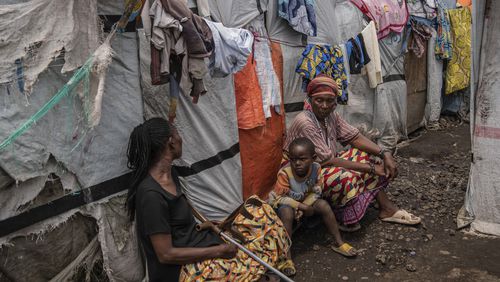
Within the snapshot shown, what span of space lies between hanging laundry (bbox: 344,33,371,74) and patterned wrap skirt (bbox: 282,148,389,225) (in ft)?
6.55

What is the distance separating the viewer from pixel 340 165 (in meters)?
4.24

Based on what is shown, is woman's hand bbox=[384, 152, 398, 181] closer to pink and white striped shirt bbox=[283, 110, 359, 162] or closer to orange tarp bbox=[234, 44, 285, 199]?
pink and white striped shirt bbox=[283, 110, 359, 162]

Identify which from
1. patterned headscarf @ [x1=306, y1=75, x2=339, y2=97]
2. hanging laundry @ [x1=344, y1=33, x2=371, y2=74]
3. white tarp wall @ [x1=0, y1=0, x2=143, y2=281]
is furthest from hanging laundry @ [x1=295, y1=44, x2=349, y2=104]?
white tarp wall @ [x1=0, y1=0, x2=143, y2=281]

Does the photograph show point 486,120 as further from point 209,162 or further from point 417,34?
point 417,34

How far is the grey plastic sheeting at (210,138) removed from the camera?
3486 mm

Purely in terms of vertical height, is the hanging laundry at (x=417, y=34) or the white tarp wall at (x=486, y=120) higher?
the hanging laundry at (x=417, y=34)

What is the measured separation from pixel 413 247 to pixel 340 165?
0.97 metres

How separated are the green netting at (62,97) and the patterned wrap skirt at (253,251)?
1147 mm

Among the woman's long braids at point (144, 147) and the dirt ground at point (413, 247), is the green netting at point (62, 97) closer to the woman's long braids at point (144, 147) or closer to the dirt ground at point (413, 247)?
the woman's long braids at point (144, 147)

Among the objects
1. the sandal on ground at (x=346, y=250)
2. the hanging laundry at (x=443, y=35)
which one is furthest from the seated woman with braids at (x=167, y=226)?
the hanging laundry at (x=443, y=35)

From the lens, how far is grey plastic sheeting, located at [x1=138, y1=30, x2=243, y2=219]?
11.4ft

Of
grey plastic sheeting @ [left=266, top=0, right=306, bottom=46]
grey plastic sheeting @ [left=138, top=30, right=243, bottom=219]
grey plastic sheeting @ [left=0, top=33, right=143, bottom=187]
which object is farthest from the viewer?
grey plastic sheeting @ [left=266, top=0, right=306, bottom=46]

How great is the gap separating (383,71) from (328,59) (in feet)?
6.69

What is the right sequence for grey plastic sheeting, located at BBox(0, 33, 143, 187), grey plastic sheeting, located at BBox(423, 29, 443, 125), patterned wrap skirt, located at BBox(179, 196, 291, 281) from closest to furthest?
grey plastic sheeting, located at BBox(0, 33, 143, 187) < patterned wrap skirt, located at BBox(179, 196, 291, 281) < grey plastic sheeting, located at BBox(423, 29, 443, 125)
